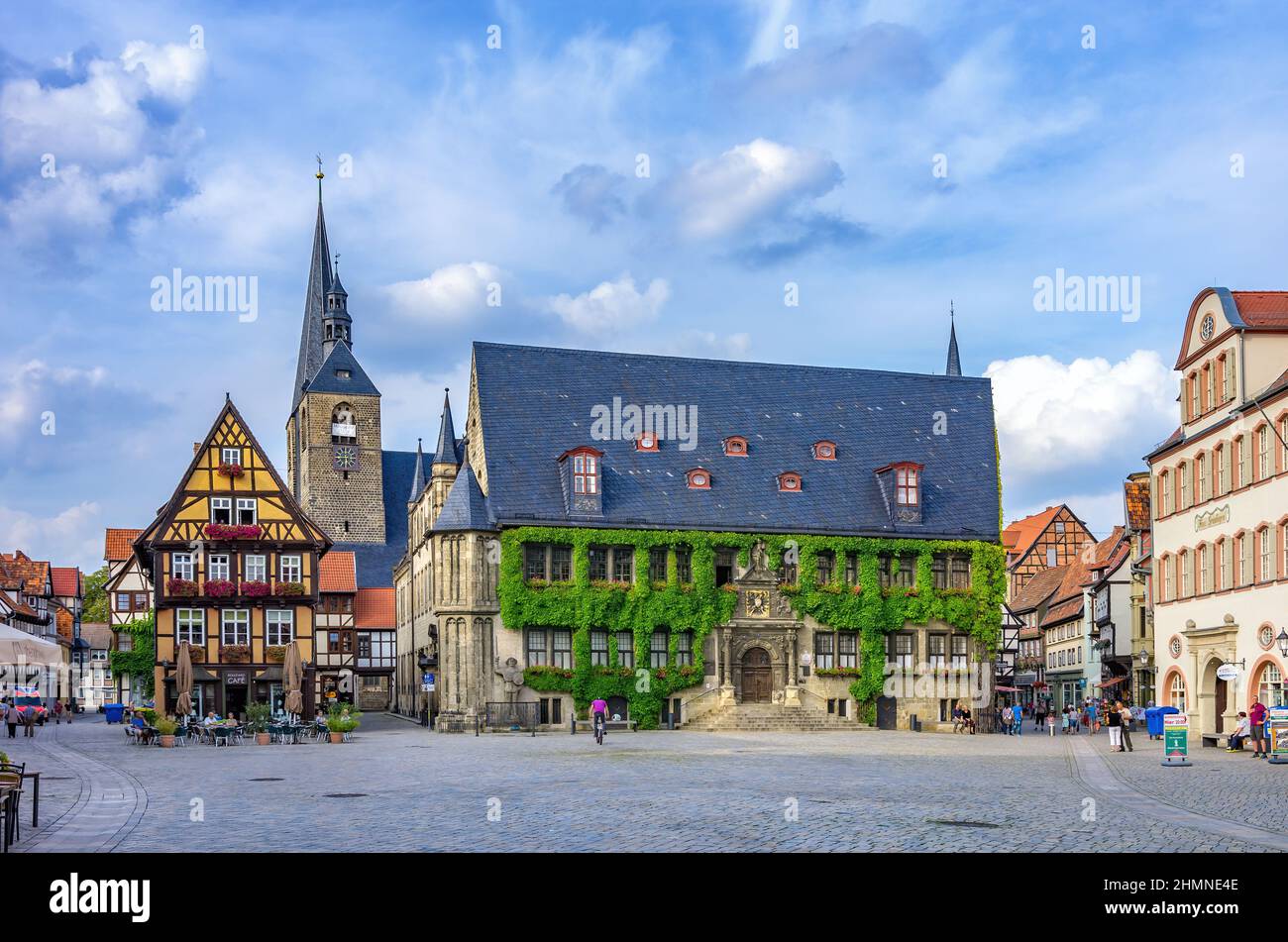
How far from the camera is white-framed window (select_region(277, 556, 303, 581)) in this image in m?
57.0

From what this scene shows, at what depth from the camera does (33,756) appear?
1449 inches

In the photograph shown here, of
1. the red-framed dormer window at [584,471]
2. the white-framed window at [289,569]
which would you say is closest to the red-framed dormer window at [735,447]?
the red-framed dormer window at [584,471]

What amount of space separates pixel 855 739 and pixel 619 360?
21.3m

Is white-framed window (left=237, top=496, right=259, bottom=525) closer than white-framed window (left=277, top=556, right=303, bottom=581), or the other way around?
white-framed window (left=237, top=496, right=259, bottom=525)

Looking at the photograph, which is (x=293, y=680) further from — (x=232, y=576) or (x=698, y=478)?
(x=698, y=478)

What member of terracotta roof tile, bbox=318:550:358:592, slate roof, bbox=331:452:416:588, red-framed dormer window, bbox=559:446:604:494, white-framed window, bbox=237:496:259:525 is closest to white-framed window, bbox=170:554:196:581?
white-framed window, bbox=237:496:259:525

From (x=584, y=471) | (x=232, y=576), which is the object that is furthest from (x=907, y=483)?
(x=232, y=576)

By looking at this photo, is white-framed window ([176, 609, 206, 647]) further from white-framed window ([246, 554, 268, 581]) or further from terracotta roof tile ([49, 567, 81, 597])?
terracotta roof tile ([49, 567, 81, 597])

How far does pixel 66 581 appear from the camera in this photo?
125000 millimetres

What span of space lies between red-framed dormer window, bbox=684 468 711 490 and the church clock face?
171 ft
